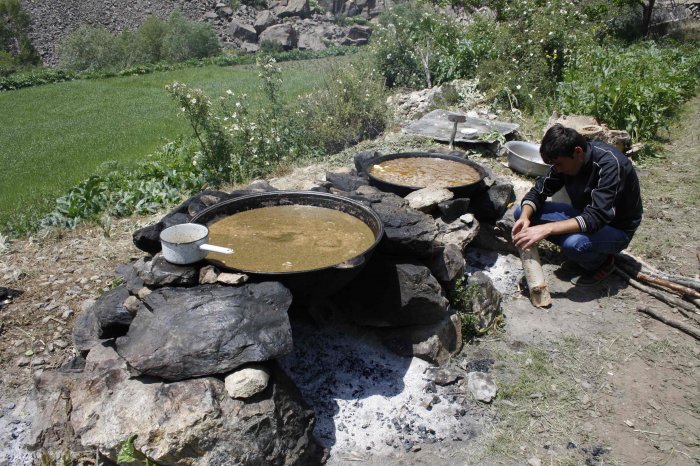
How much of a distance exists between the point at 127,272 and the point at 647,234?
503cm

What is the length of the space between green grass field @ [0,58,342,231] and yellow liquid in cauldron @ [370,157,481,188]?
4.56 meters

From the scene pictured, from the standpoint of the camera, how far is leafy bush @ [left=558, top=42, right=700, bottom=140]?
24.4ft

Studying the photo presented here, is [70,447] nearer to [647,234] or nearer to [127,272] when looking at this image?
[127,272]

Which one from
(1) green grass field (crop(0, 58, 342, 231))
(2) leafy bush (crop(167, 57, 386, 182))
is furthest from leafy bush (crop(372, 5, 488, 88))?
(1) green grass field (crop(0, 58, 342, 231))

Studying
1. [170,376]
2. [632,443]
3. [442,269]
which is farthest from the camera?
[442,269]

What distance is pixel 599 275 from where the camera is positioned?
14.9 feet

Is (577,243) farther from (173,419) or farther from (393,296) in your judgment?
(173,419)

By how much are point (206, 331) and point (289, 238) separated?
39.5 inches

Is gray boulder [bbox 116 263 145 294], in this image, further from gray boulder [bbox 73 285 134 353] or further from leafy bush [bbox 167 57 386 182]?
leafy bush [bbox 167 57 386 182]

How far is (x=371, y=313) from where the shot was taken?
→ 3629 millimetres

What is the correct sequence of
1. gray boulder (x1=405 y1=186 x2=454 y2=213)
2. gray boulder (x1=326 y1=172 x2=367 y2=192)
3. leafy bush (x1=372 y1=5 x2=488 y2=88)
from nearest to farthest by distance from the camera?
Result: 1. gray boulder (x1=405 y1=186 x2=454 y2=213)
2. gray boulder (x1=326 y1=172 x2=367 y2=192)
3. leafy bush (x1=372 y1=5 x2=488 y2=88)

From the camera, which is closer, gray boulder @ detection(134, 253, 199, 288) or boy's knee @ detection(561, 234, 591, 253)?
gray boulder @ detection(134, 253, 199, 288)

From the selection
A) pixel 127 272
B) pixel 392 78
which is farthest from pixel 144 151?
pixel 127 272

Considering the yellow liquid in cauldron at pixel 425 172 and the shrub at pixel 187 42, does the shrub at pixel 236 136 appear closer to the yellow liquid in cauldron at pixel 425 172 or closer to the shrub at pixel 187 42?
the yellow liquid in cauldron at pixel 425 172
